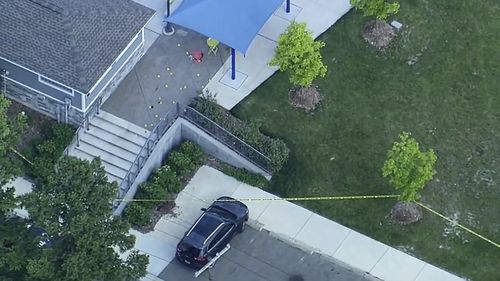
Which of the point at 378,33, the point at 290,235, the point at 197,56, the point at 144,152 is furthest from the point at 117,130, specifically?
the point at 378,33

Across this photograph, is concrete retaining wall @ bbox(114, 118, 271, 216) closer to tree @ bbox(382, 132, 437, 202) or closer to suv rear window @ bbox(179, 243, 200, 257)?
suv rear window @ bbox(179, 243, 200, 257)

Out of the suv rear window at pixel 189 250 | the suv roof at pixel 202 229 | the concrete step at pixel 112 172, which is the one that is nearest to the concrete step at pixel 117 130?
the concrete step at pixel 112 172

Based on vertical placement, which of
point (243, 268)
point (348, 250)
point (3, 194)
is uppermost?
point (348, 250)

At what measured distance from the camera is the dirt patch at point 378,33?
145 feet

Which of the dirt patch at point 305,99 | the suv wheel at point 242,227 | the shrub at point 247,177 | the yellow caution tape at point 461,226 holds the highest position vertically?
the dirt patch at point 305,99

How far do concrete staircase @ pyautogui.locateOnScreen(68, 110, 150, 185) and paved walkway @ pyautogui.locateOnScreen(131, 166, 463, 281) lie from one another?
2433 mm

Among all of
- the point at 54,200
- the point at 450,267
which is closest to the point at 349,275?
the point at 450,267

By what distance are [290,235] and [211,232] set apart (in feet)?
10.3

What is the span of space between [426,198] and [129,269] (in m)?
12.4

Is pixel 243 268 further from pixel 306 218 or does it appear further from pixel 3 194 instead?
pixel 3 194

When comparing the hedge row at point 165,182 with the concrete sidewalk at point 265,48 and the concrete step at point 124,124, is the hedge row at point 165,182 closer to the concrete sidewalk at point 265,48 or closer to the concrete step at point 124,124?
the concrete step at point 124,124

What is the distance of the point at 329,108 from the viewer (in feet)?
139

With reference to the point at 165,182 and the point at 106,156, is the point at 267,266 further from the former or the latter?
the point at 106,156

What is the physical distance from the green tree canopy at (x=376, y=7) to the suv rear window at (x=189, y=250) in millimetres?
12173
